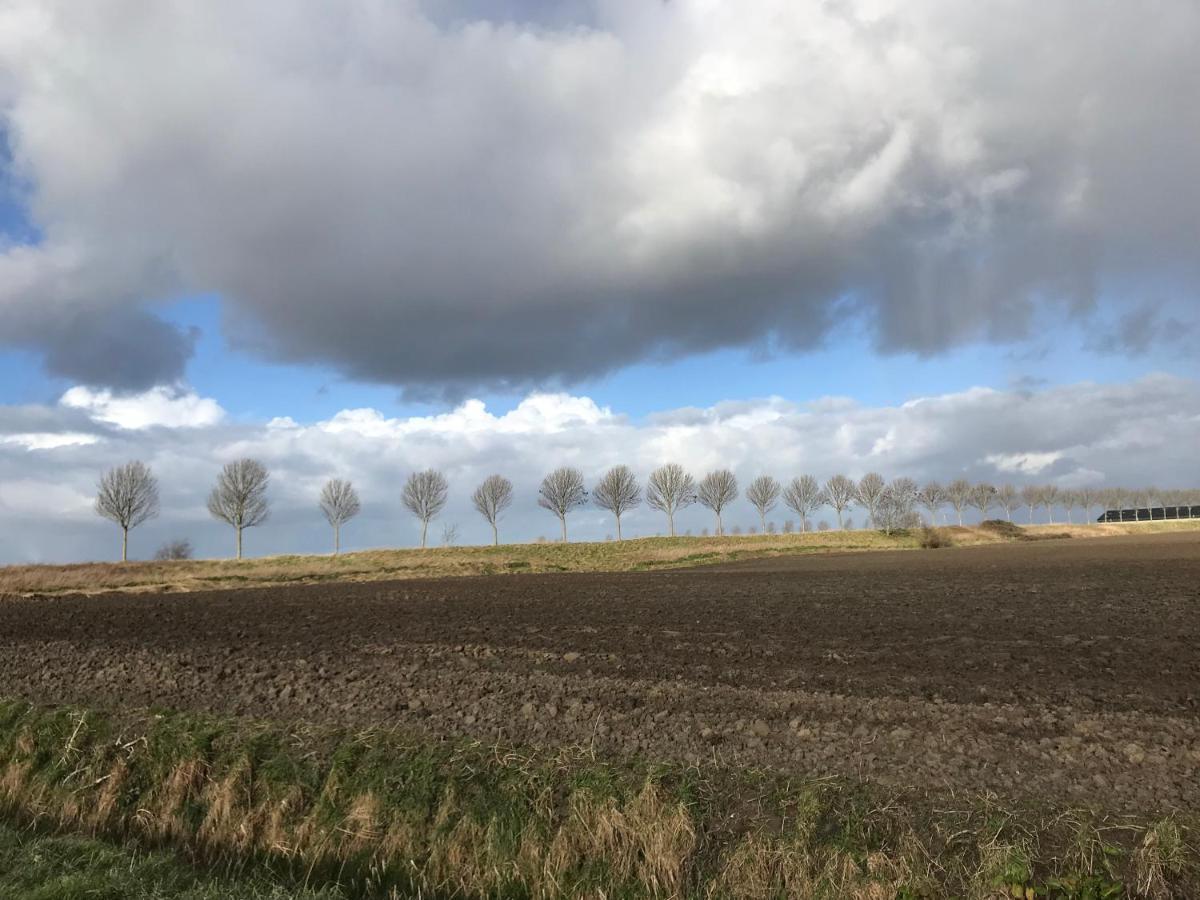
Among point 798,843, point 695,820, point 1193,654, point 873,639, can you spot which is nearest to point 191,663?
point 695,820

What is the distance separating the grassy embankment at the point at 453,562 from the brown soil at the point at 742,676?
24.3 meters

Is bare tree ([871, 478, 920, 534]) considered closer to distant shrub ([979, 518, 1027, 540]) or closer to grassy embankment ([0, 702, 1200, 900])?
distant shrub ([979, 518, 1027, 540])

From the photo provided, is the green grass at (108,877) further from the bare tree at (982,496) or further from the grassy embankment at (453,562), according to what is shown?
the bare tree at (982,496)

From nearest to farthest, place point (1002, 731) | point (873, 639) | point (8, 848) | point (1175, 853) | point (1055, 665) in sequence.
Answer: point (1175, 853)
point (8, 848)
point (1002, 731)
point (1055, 665)
point (873, 639)

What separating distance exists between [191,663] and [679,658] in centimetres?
1141

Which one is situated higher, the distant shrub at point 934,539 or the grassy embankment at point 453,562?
the grassy embankment at point 453,562

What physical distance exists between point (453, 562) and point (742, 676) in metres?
54.0

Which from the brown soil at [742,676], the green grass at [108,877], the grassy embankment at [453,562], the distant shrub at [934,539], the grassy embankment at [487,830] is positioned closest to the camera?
the green grass at [108,877]

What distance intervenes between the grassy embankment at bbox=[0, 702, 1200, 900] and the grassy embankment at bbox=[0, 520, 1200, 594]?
134ft

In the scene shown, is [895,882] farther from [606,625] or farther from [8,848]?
[606,625]

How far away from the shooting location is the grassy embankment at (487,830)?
8234mm

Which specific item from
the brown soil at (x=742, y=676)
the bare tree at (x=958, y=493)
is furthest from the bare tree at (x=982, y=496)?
the brown soil at (x=742, y=676)

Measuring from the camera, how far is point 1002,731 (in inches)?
452

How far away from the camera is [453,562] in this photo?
→ 220 feet
